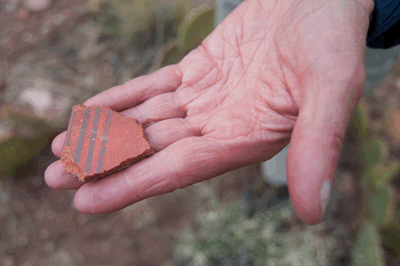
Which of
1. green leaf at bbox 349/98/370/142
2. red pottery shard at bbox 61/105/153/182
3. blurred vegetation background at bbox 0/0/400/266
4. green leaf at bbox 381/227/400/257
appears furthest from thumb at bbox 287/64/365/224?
green leaf at bbox 381/227/400/257

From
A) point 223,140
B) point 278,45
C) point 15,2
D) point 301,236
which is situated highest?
point 15,2

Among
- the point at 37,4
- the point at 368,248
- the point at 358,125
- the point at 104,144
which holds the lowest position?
the point at 368,248

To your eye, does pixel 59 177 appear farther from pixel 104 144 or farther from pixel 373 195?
pixel 373 195

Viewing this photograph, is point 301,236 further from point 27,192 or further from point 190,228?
point 27,192

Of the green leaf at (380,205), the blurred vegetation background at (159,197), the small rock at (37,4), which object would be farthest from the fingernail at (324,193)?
the small rock at (37,4)

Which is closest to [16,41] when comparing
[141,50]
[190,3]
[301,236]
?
[141,50]

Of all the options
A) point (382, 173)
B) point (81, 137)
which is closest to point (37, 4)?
point (81, 137)

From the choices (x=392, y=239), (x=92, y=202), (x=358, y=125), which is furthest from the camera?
(x=358, y=125)
